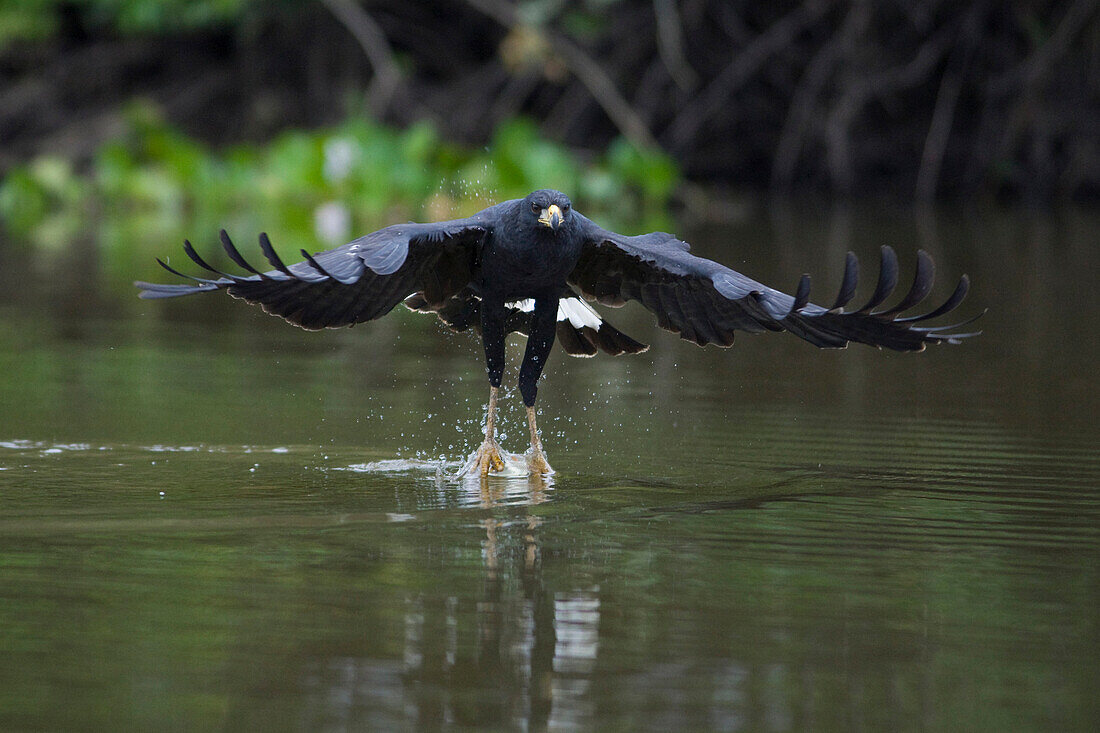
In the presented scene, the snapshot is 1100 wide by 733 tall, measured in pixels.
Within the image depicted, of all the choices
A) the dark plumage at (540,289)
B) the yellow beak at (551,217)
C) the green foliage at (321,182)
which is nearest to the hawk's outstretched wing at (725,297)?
the dark plumage at (540,289)

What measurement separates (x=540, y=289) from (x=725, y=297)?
864 millimetres

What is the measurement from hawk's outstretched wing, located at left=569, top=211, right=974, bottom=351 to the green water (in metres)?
0.49

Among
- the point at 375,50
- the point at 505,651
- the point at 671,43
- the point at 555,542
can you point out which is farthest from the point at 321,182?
the point at 505,651

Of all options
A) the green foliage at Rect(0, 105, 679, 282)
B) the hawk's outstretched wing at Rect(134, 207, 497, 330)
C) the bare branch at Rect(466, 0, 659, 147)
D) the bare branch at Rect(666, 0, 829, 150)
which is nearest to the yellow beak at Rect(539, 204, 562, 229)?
the hawk's outstretched wing at Rect(134, 207, 497, 330)

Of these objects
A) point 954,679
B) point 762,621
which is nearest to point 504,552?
point 762,621

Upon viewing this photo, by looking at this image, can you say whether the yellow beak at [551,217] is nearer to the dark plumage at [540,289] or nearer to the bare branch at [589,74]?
the dark plumage at [540,289]

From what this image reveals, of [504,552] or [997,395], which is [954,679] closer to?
[504,552]

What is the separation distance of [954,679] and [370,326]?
6.95m

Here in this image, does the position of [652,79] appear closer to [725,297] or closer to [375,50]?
[375,50]

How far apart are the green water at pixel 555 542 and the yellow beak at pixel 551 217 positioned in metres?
0.86

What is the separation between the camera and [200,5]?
68.8 ft

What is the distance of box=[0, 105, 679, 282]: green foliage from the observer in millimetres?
17078

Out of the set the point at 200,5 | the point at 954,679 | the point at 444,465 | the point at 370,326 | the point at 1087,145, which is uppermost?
the point at 200,5

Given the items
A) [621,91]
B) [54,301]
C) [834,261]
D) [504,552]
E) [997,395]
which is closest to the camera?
[504,552]
